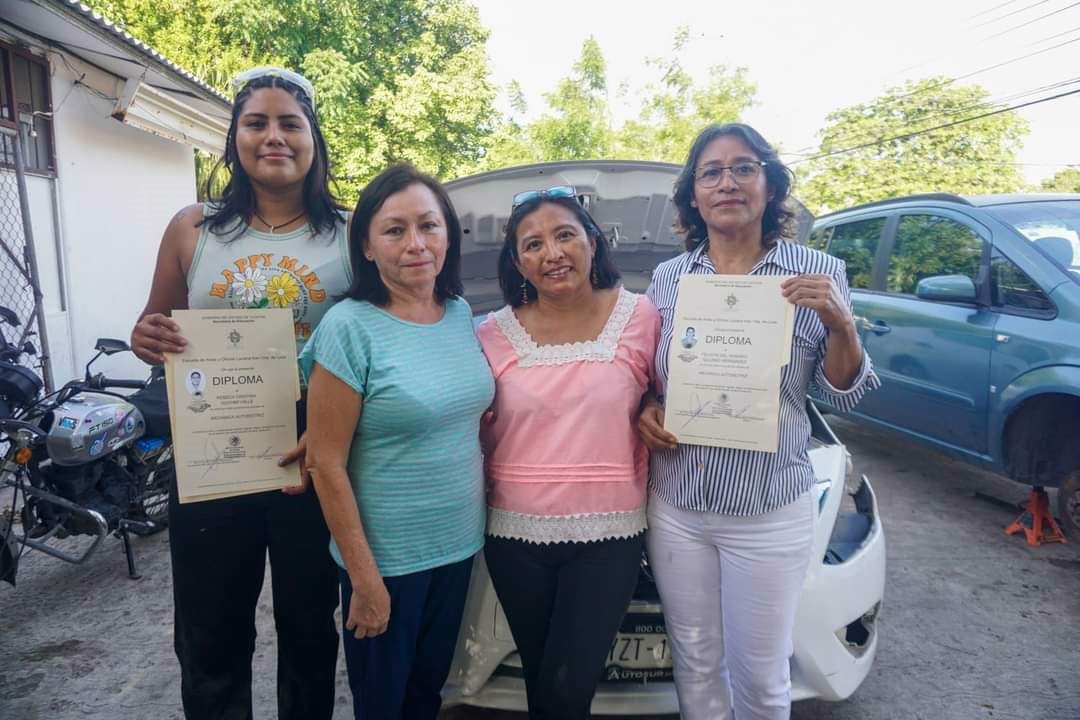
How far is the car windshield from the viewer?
378 centimetres

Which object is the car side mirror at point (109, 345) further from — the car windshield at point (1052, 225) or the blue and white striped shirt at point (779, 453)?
the car windshield at point (1052, 225)

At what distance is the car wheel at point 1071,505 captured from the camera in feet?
11.8

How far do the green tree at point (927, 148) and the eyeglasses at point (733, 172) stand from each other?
20.6 m

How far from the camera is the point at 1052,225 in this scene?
4012 millimetres

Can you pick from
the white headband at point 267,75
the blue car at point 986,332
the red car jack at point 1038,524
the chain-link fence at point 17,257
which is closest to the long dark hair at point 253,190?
the white headband at point 267,75

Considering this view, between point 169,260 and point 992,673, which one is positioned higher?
point 169,260

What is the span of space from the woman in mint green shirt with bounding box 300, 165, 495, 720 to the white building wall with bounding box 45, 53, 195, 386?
6.25 metres

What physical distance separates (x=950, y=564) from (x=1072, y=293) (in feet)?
5.22

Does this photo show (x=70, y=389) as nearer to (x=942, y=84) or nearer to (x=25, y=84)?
(x=25, y=84)

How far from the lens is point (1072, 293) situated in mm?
3547

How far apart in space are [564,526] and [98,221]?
7642 millimetres

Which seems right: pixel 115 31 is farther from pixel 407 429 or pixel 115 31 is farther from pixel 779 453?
pixel 779 453

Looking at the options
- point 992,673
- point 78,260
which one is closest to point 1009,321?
point 992,673
